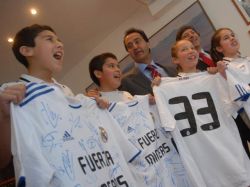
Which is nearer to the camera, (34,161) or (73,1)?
(34,161)

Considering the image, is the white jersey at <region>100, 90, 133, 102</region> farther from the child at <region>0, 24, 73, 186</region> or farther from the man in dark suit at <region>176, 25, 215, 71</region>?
the man in dark suit at <region>176, 25, 215, 71</region>

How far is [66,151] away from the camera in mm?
1265

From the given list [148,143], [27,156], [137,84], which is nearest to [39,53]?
[27,156]

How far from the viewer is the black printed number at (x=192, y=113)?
6.40 feet

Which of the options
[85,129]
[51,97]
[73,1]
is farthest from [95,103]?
[73,1]

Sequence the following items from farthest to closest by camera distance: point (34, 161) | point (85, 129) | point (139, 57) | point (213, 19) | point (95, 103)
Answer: point (213, 19) → point (139, 57) → point (95, 103) → point (85, 129) → point (34, 161)

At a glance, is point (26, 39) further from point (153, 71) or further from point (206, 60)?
point (206, 60)

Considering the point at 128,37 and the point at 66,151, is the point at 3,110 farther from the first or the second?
the point at 128,37

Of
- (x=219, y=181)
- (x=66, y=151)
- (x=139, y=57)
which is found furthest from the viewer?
(x=139, y=57)

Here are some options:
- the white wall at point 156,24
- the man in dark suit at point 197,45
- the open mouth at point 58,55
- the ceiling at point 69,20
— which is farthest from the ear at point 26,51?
the white wall at point 156,24

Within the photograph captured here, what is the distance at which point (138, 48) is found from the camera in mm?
2576

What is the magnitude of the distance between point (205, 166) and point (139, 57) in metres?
1.00

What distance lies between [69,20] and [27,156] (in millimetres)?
3383

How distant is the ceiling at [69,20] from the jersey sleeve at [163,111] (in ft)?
7.52
